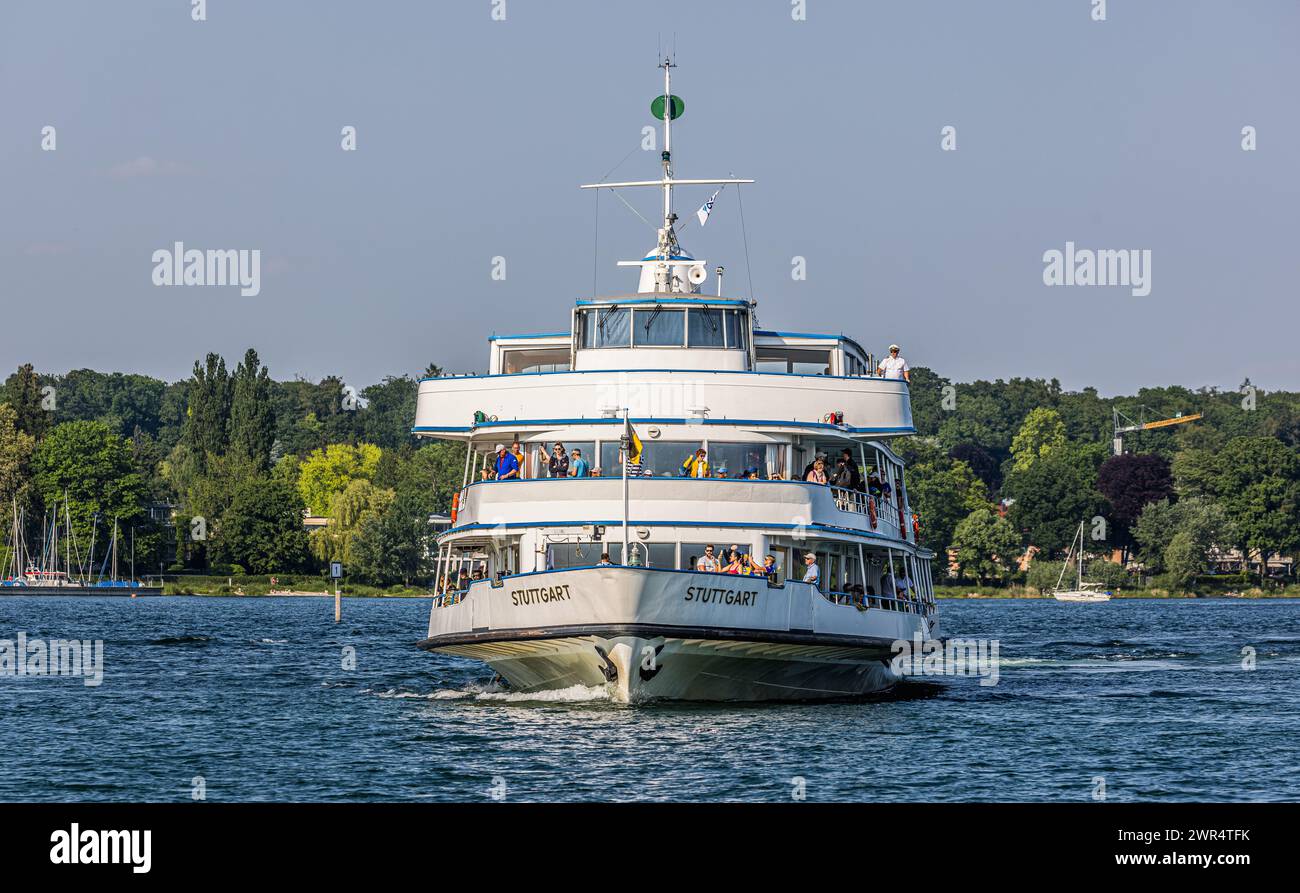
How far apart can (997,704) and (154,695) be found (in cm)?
2040

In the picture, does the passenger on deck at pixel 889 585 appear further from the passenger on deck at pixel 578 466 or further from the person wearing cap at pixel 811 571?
the passenger on deck at pixel 578 466

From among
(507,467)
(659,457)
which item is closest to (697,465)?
(659,457)

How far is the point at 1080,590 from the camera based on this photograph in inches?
5999

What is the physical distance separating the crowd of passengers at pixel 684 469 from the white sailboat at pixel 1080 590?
4478 inches

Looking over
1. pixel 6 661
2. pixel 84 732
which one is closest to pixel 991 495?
pixel 6 661

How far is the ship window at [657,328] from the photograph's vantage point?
39.9 meters

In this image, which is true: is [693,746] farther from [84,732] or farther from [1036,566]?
[1036,566]

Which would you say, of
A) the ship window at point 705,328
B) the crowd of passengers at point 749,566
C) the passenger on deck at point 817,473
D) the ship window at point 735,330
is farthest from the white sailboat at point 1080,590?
the passenger on deck at point 817,473

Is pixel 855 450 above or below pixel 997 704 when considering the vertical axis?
above

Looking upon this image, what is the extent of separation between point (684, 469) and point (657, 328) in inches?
166

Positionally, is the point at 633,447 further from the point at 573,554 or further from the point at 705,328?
the point at 705,328
